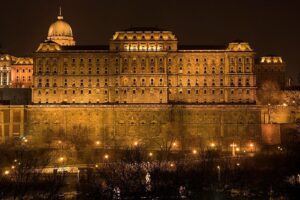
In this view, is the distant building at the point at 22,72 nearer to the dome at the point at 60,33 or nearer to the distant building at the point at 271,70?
the dome at the point at 60,33

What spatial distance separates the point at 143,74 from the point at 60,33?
2885cm

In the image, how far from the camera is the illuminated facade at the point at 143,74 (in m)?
142

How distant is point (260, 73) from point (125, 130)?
130ft

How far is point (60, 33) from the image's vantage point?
538ft

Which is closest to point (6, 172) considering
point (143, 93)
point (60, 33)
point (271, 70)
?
point (143, 93)

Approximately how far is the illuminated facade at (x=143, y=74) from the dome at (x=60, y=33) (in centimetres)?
1985

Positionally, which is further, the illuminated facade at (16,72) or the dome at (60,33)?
the dome at (60,33)

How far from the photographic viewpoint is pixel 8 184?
228 ft

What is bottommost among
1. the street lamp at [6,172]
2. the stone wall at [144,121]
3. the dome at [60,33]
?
the street lamp at [6,172]

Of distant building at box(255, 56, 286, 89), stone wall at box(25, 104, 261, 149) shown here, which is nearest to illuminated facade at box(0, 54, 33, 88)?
stone wall at box(25, 104, 261, 149)

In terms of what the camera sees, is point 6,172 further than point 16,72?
No

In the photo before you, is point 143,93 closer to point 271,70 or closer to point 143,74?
point 143,74

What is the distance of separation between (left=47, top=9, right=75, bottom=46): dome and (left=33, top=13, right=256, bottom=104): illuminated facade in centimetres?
1985

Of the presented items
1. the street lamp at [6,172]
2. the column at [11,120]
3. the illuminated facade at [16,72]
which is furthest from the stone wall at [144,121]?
the street lamp at [6,172]
